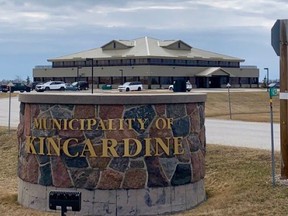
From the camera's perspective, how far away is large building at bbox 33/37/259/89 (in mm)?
83500

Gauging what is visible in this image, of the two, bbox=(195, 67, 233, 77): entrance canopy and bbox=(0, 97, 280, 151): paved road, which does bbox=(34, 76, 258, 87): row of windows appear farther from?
bbox=(0, 97, 280, 151): paved road

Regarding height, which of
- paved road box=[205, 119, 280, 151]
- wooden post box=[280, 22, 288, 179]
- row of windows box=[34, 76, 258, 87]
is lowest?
paved road box=[205, 119, 280, 151]

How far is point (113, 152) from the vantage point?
1094 centimetres

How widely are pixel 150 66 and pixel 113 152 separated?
234ft

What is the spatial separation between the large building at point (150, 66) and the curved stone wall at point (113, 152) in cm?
7072

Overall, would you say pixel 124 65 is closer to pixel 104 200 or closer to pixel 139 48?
pixel 139 48

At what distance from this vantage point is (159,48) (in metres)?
A: 88.2

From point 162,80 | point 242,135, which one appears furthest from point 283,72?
point 162,80

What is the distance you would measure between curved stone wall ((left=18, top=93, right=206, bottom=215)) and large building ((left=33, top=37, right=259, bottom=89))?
70722 mm

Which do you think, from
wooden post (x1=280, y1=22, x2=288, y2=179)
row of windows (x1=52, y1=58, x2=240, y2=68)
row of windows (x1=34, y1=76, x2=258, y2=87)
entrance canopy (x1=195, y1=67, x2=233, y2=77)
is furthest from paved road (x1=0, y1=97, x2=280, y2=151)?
entrance canopy (x1=195, y1=67, x2=233, y2=77)

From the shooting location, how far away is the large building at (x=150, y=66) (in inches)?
3287

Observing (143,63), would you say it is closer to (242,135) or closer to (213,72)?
(213,72)

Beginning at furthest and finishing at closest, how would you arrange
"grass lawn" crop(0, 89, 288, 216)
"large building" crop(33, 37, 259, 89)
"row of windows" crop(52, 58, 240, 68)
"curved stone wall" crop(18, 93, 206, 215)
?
"large building" crop(33, 37, 259, 89), "row of windows" crop(52, 58, 240, 68), "curved stone wall" crop(18, 93, 206, 215), "grass lawn" crop(0, 89, 288, 216)

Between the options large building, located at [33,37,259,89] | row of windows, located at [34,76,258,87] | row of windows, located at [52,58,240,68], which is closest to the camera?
row of windows, located at [52,58,240,68]
